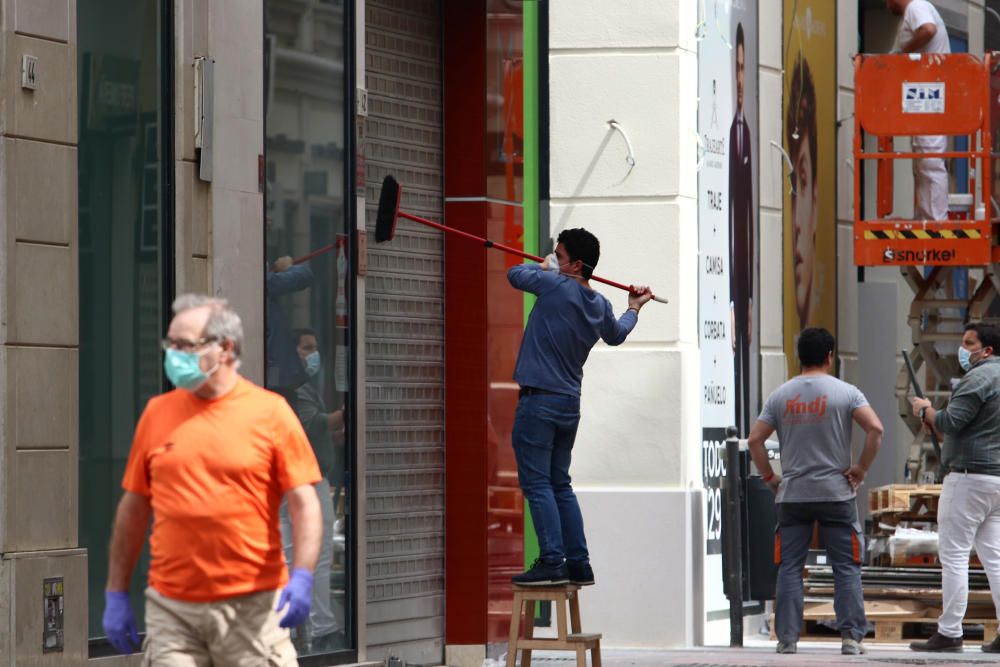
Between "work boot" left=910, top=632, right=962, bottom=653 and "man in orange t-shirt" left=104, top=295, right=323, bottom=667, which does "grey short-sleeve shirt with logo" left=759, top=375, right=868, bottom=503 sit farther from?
"man in orange t-shirt" left=104, top=295, right=323, bottom=667

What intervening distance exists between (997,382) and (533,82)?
3.48 meters

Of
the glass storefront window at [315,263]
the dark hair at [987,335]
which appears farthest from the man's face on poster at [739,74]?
the glass storefront window at [315,263]

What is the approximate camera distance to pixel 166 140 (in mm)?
Answer: 9406

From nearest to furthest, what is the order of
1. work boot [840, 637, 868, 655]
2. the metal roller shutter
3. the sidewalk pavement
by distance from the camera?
the metal roller shutter
the sidewalk pavement
work boot [840, 637, 868, 655]

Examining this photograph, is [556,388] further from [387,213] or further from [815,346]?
[815,346]

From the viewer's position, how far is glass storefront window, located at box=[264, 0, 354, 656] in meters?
10.1

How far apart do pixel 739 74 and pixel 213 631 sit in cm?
958

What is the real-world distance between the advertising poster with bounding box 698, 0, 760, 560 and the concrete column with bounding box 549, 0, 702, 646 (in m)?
0.27

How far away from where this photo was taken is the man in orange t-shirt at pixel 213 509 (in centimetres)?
595

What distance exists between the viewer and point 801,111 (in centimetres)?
1647

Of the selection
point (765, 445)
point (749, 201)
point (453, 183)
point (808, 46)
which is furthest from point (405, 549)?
point (808, 46)

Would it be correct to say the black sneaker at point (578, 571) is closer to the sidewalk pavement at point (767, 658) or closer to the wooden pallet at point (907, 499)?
the sidewalk pavement at point (767, 658)

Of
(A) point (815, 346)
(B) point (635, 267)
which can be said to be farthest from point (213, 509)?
(B) point (635, 267)

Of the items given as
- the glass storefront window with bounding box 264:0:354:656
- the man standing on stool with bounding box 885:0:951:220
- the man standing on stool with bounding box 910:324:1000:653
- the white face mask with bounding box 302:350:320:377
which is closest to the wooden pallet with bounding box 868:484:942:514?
the man standing on stool with bounding box 910:324:1000:653
